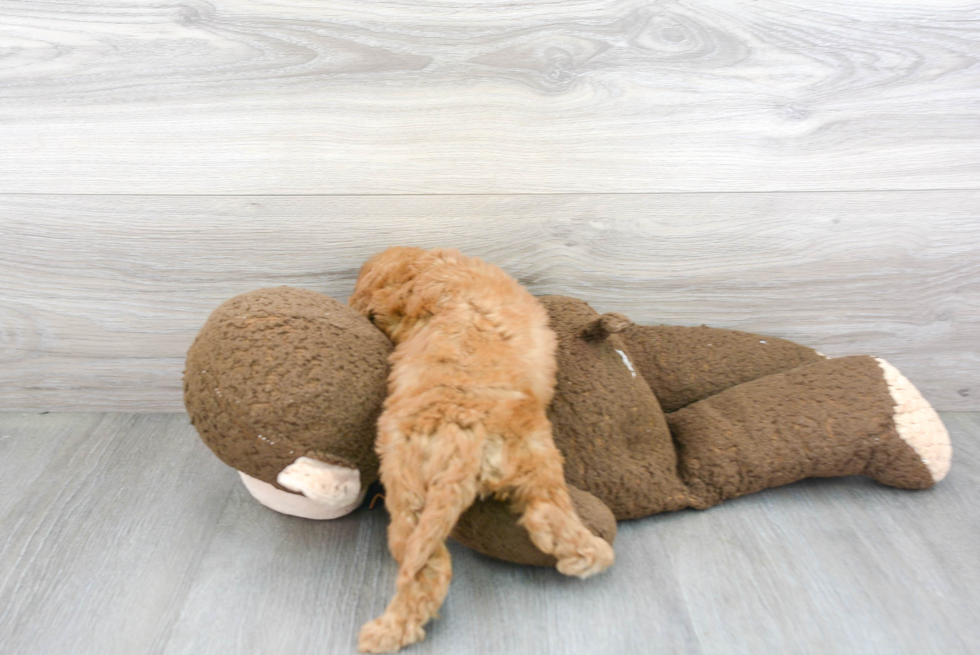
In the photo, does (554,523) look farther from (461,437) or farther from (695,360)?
(695,360)

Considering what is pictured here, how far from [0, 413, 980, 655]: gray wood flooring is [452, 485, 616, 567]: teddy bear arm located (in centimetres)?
3

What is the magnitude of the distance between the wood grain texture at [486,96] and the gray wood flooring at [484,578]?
1.52 feet

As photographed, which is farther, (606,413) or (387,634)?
(606,413)

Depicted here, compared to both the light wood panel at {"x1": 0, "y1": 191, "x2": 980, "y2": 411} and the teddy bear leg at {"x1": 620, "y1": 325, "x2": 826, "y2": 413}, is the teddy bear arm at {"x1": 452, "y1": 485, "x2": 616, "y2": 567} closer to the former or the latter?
the teddy bear leg at {"x1": 620, "y1": 325, "x2": 826, "y2": 413}

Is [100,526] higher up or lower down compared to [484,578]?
lower down

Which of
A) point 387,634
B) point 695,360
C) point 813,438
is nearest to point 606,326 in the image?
point 695,360

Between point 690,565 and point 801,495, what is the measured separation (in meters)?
0.24

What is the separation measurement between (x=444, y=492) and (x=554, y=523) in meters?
0.13

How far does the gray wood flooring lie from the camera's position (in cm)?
74

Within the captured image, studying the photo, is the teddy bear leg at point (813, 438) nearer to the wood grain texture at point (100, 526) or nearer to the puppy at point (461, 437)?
the puppy at point (461, 437)

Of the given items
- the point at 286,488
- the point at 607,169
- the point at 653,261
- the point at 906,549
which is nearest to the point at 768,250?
the point at 653,261

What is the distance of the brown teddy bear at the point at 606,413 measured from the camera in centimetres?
81

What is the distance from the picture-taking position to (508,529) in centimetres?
79

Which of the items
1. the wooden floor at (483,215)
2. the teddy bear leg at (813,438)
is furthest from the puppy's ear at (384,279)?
the teddy bear leg at (813,438)
